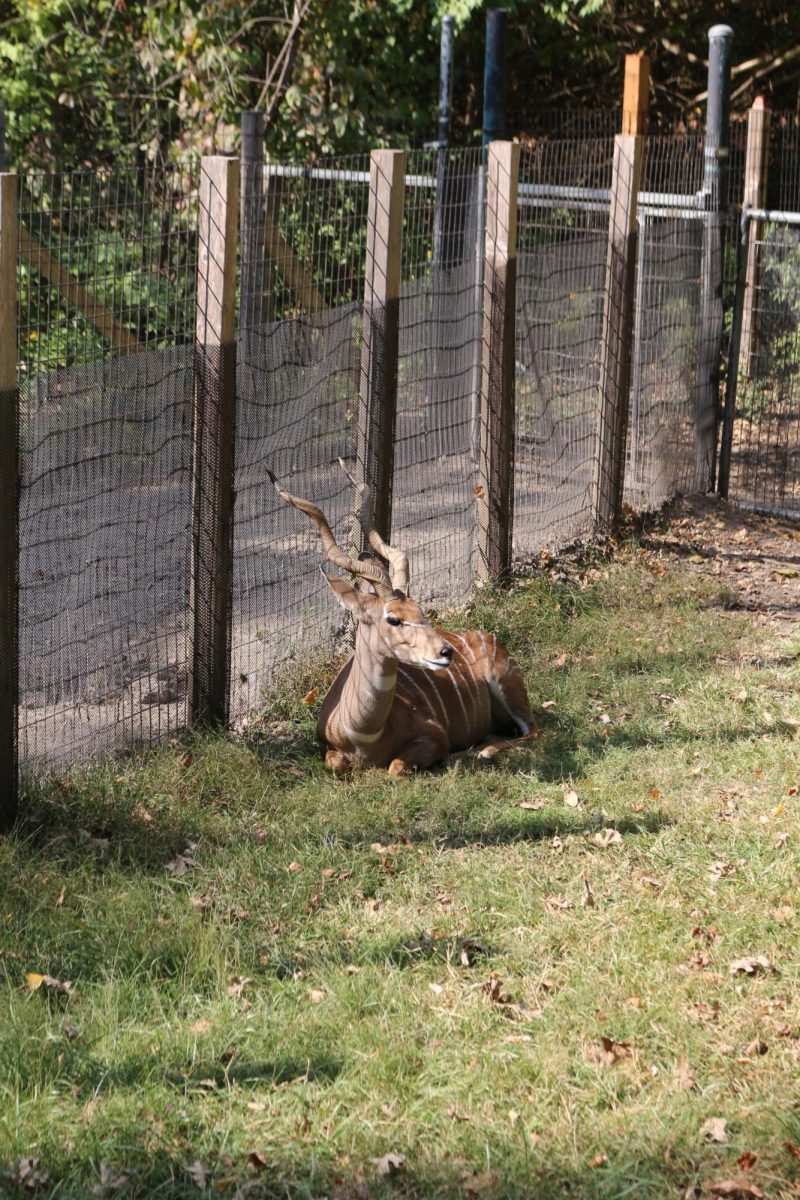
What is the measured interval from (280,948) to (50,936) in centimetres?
73

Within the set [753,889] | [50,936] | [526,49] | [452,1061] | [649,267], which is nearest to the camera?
[452,1061]

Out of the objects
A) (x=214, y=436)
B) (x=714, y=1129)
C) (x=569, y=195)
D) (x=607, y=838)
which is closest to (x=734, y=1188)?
(x=714, y=1129)

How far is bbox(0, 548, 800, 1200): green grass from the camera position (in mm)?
3902

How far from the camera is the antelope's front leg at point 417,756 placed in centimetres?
652

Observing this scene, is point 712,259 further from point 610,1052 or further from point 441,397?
point 610,1052

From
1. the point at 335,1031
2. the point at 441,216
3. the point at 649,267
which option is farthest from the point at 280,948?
the point at 649,267

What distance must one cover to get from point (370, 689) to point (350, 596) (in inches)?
15.8

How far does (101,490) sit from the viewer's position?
602 centimetres

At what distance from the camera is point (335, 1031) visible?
4418mm

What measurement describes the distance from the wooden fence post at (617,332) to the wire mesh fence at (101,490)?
12.4 ft

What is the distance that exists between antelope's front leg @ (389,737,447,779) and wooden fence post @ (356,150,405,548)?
1198 millimetres

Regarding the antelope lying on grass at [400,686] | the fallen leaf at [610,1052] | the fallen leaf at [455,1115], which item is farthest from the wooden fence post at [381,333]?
the fallen leaf at [455,1115]

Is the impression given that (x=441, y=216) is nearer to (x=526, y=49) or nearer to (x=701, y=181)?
(x=701, y=181)

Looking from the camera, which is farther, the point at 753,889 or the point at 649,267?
the point at 649,267
